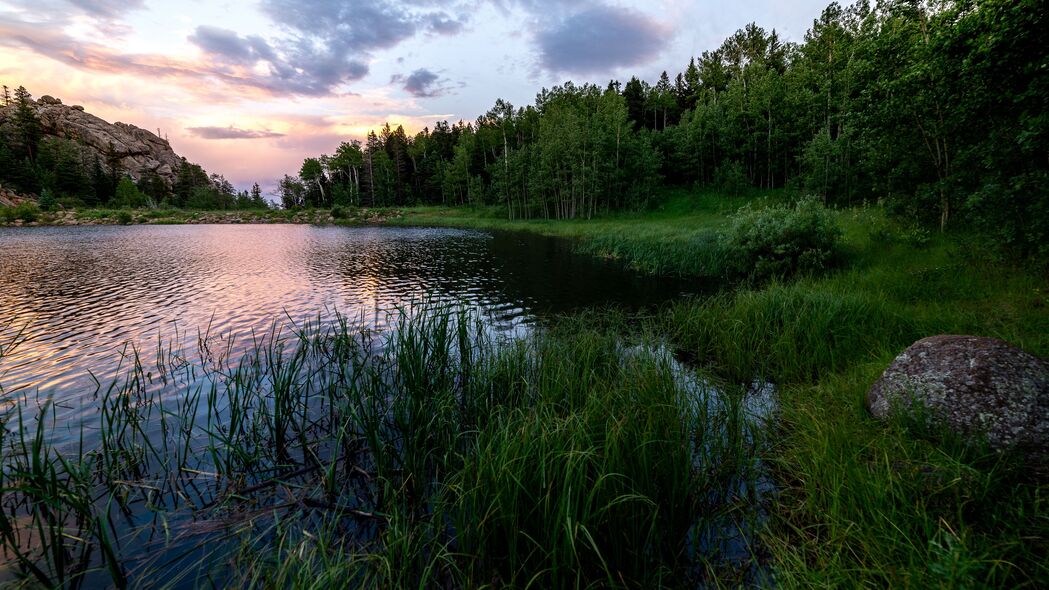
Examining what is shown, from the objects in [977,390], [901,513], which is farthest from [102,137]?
[977,390]

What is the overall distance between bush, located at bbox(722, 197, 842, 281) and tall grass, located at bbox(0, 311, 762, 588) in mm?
11174

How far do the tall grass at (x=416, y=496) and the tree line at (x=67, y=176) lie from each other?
334 ft

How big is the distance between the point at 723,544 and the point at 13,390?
1274 centimetres

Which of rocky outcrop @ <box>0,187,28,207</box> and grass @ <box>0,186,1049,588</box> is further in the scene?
rocky outcrop @ <box>0,187,28,207</box>

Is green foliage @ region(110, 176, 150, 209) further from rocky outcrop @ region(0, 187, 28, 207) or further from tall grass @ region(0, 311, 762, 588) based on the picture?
tall grass @ region(0, 311, 762, 588)

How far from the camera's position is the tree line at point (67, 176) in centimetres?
7694

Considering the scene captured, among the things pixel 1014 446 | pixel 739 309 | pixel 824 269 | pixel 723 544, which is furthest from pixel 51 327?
pixel 824 269

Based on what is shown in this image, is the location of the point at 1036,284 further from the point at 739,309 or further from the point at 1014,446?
the point at 1014,446

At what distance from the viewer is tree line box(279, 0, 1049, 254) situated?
8133mm

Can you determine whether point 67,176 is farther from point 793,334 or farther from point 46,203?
point 793,334

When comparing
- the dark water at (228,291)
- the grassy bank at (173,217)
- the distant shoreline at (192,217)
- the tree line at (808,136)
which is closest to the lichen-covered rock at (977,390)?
the tree line at (808,136)

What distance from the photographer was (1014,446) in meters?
4.13

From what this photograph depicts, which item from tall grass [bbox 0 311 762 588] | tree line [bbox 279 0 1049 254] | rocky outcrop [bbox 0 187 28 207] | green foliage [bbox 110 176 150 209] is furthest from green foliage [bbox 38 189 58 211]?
tall grass [bbox 0 311 762 588]

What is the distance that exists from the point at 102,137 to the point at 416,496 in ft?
551
